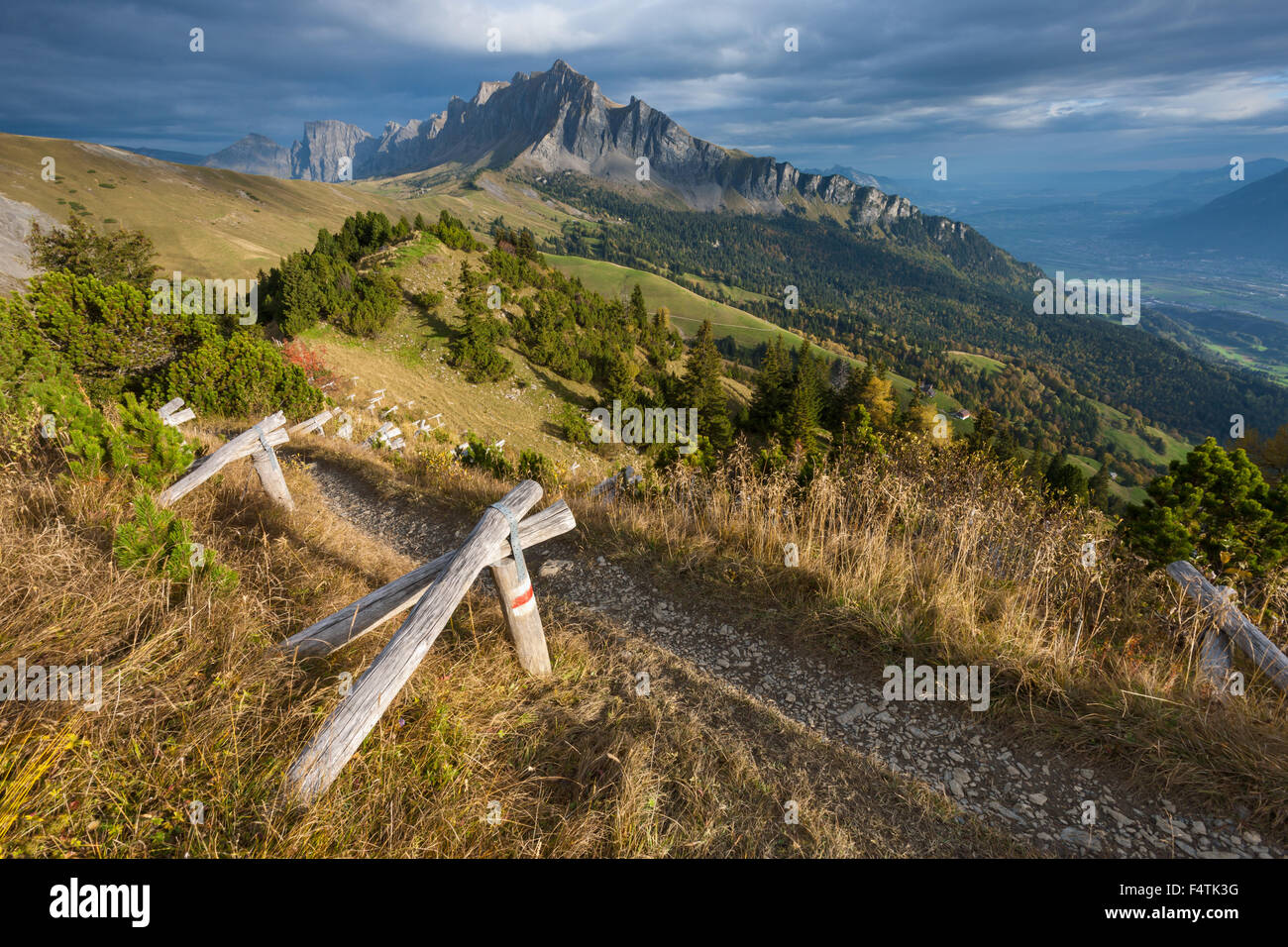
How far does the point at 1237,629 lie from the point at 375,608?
20.9 ft

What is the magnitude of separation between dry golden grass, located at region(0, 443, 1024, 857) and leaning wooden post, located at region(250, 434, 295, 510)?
3.09 metres

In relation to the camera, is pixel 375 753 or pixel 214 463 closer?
pixel 375 753

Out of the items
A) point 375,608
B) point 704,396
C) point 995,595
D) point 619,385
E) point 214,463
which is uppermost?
point 619,385

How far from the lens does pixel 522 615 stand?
13.4 ft

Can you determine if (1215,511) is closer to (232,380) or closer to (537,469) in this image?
(537,469)

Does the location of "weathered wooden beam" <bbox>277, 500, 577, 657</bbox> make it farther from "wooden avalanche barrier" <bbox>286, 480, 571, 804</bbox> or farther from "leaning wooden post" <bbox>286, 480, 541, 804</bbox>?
"leaning wooden post" <bbox>286, 480, 541, 804</bbox>

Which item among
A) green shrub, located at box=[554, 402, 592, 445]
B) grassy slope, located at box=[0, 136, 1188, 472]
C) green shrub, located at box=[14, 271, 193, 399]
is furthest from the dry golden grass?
grassy slope, located at box=[0, 136, 1188, 472]

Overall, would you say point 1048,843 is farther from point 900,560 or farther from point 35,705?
point 35,705

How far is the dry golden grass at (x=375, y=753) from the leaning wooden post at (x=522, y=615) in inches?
6.0

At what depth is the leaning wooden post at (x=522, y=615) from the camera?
3.97 meters

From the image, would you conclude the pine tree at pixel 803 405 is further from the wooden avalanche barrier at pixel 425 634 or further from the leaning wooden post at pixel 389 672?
the leaning wooden post at pixel 389 672

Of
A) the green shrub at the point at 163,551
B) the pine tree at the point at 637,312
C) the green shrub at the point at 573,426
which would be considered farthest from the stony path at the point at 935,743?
the pine tree at the point at 637,312

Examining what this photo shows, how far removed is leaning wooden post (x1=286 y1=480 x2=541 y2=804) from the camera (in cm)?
268

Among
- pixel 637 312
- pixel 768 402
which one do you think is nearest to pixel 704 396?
pixel 768 402
